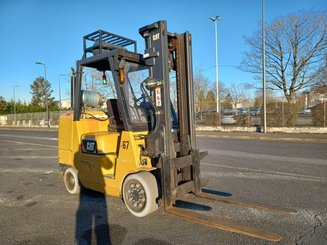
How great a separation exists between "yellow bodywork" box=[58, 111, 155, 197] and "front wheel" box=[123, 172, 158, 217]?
0.14 m

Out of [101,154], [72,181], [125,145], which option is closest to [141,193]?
[125,145]

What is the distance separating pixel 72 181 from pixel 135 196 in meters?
2.08

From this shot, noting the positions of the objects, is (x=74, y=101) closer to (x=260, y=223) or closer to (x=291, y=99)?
(x=260, y=223)

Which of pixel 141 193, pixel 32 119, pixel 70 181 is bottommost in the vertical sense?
pixel 70 181

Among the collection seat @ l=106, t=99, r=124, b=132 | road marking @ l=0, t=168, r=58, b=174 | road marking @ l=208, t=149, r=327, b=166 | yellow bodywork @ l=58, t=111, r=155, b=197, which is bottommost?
road marking @ l=0, t=168, r=58, b=174

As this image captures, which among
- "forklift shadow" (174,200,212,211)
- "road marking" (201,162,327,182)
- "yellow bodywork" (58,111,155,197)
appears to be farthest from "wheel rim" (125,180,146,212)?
"road marking" (201,162,327,182)

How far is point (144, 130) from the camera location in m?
4.65

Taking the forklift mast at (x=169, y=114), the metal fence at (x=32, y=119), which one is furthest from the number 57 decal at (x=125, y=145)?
the metal fence at (x=32, y=119)

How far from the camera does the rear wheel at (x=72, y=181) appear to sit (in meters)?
5.55

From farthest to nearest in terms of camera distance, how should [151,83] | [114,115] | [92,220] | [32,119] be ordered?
[32,119], [114,115], [92,220], [151,83]

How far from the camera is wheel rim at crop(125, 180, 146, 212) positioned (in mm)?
4172

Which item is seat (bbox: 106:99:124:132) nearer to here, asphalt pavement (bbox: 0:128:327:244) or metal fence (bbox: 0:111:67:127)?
asphalt pavement (bbox: 0:128:327:244)

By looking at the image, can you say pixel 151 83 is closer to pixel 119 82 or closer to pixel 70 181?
pixel 119 82

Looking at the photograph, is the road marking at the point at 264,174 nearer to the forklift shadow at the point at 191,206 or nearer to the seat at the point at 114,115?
the forklift shadow at the point at 191,206
